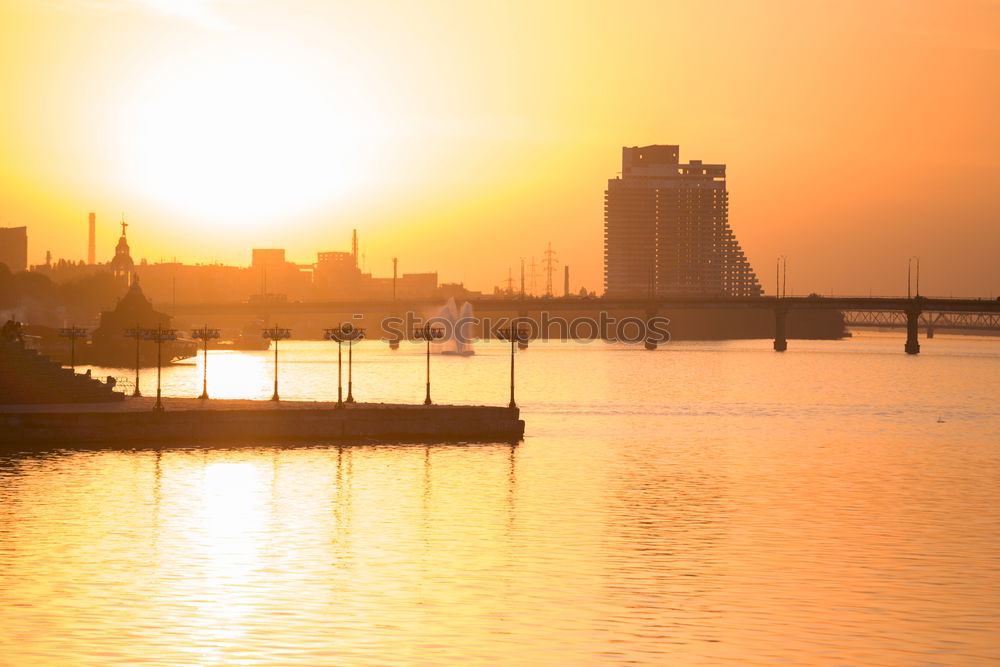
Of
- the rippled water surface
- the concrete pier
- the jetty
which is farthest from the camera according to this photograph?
the jetty

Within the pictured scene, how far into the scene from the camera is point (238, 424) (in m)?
80.4

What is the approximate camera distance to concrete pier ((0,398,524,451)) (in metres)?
75.5

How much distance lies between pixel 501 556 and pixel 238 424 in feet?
132

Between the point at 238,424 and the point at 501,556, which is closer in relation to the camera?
the point at 501,556

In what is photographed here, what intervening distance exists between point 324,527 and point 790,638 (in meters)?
21.4

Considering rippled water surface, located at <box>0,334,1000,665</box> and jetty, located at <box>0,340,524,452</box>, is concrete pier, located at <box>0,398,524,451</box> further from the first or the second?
rippled water surface, located at <box>0,334,1000,665</box>

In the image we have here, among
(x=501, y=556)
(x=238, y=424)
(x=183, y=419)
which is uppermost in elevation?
(x=183, y=419)

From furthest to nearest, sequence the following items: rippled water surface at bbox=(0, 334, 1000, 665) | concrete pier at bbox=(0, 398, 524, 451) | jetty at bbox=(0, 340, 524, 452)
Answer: jetty at bbox=(0, 340, 524, 452)
concrete pier at bbox=(0, 398, 524, 451)
rippled water surface at bbox=(0, 334, 1000, 665)

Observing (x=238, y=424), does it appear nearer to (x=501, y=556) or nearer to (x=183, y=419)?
(x=183, y=419)

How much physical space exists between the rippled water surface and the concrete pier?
2.19m

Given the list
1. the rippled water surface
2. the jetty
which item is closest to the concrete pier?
the jetty

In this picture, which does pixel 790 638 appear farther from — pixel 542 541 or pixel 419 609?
pixel 542 541

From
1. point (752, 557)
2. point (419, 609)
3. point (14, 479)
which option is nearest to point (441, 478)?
point (14, 479)

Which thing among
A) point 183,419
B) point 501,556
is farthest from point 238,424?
point 501,556
